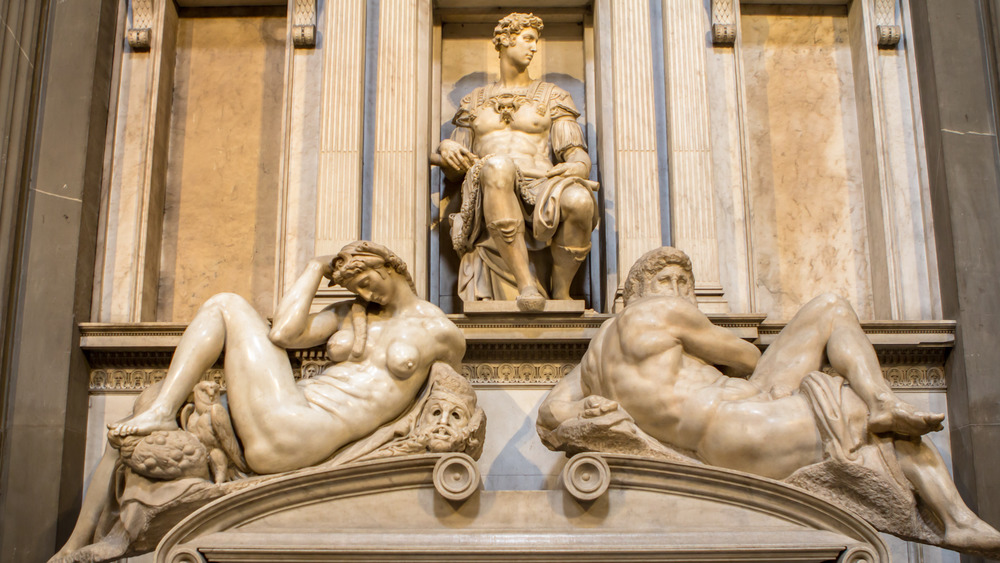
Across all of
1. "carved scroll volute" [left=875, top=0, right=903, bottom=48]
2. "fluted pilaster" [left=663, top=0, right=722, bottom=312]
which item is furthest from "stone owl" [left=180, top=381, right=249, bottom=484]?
"carved scroll volute" [left=875, top=0, right=903, bottom=48]

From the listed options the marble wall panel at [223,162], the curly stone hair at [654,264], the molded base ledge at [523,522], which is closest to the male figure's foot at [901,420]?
the molded base ledge at [523,522]

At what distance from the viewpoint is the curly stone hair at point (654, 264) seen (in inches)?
273

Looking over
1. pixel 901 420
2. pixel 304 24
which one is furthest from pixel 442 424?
pixel 304 24

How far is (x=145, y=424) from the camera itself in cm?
604

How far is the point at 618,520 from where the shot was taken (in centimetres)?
578

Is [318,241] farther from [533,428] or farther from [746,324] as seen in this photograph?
[746,324]

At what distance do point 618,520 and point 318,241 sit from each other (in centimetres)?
355

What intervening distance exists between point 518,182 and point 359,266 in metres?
2.00

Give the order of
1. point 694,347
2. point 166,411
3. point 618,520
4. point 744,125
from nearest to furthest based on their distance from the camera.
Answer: point 618,520 < point 166,411 < point 694,347 < point 744,125

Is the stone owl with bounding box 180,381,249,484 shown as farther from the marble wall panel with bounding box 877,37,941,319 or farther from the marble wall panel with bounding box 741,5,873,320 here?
the marble wall panel with bounding box 877,37,941,319

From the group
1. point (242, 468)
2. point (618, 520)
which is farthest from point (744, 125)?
point (242, 468)

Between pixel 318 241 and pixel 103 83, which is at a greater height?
pixel 103 83

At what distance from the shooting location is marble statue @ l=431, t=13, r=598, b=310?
8133 millimetres

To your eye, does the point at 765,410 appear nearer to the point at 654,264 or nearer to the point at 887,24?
the point at 654,264
